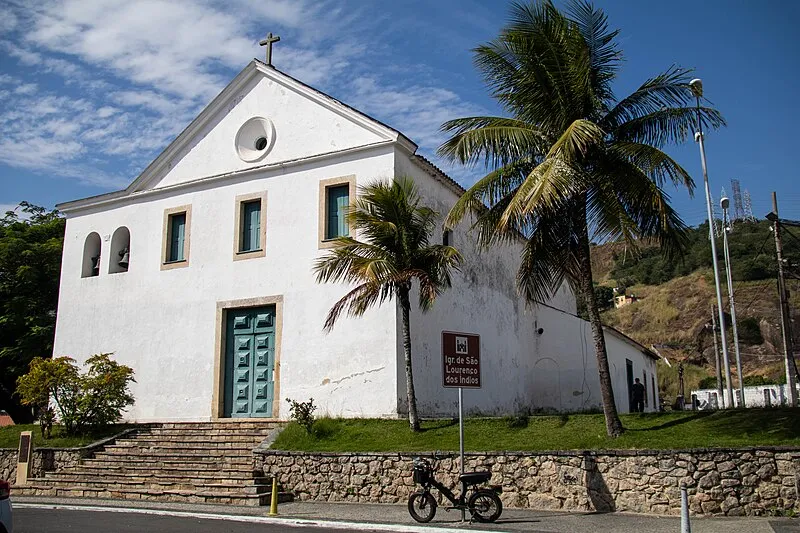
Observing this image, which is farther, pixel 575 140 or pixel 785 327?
pixel 785 327

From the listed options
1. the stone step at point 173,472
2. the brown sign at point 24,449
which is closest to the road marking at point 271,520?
the stone step at point 173,472

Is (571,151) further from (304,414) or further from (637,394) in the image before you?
(637,394)

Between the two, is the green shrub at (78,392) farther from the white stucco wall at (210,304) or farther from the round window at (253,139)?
the round window at (253,139)

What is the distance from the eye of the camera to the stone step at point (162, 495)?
13.9 metres

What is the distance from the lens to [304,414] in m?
16.2

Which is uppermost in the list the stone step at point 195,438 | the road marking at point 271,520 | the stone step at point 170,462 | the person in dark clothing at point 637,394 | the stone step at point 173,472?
the person in dark clothing at point 637,394

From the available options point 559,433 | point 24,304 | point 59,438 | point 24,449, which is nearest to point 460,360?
point 559,433

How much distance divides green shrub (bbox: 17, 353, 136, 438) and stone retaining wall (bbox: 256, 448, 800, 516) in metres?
6.97

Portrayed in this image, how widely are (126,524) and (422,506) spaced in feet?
15.5

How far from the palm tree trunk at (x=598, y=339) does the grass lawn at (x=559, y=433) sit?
299 millimetres

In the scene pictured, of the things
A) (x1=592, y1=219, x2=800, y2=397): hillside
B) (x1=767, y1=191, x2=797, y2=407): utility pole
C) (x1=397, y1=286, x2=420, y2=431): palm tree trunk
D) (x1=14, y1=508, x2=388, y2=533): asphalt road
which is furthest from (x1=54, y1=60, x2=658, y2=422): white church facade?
(x1=592, y1=219, x2=800, y2=397): hillside

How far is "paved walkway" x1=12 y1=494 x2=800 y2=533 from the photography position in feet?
33.8

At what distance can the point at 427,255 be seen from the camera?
15453 mm

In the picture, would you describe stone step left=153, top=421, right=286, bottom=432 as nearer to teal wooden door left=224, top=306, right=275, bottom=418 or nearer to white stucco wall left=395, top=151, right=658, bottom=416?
teal wooden door left=224, top=306, right=275, bottom=418
